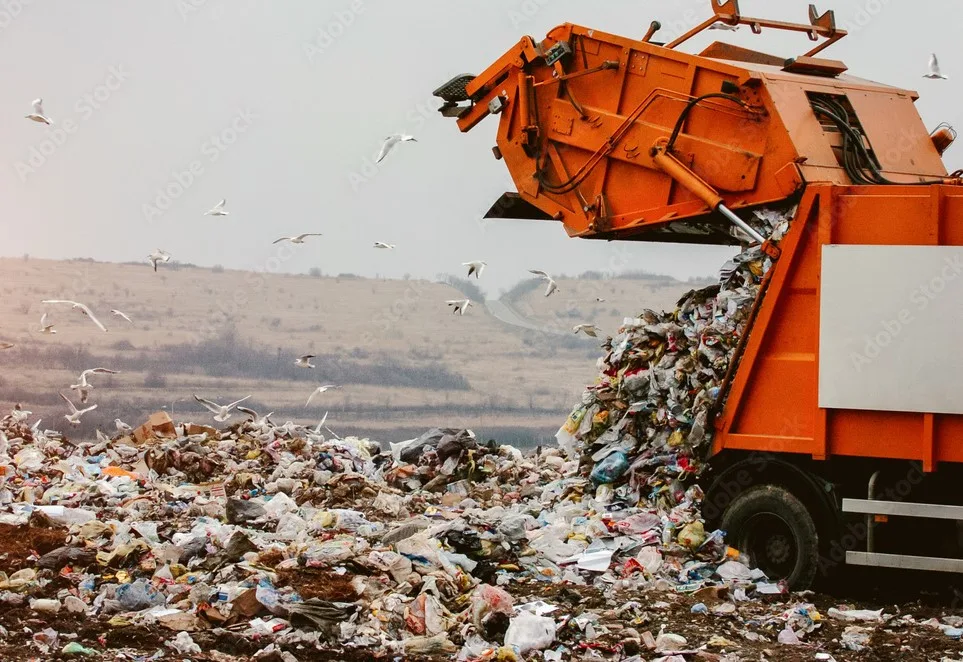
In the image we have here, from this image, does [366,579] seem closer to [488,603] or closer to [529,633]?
[488,603]

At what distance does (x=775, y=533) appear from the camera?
7.75m

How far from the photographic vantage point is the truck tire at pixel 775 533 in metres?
7.43

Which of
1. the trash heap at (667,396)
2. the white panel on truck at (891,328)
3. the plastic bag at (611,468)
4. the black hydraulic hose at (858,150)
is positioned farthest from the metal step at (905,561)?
the black hydraulic hose at (858,150)

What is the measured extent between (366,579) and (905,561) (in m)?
3.17

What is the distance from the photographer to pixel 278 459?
38.3ft

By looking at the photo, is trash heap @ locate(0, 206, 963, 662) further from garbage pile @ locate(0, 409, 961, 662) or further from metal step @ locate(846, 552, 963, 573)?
metal step @ locate(846, 552, 963, 573)

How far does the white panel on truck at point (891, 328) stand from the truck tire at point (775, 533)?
28.8 inches

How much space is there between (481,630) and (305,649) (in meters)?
0.94

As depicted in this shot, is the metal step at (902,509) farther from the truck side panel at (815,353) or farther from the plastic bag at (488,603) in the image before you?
the plastic bag at (488,603)

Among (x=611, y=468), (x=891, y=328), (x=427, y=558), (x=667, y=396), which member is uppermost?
(x=891, y=328)

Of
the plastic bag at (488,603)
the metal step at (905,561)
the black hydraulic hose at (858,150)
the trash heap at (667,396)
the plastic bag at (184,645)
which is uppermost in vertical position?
the black hydraulic hose at (858,150)

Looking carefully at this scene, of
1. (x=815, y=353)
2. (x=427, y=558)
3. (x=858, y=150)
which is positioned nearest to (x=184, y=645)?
(x=427, y=558)

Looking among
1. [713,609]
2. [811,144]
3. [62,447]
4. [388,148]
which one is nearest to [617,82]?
[811,144]

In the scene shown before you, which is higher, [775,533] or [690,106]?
[690,106]
